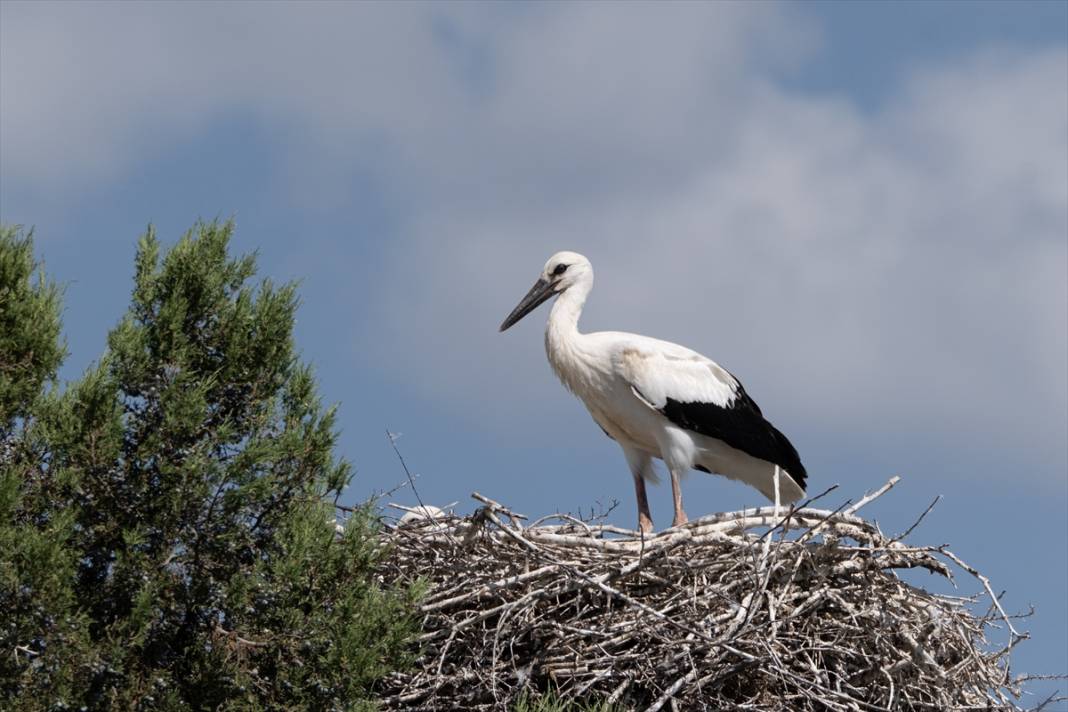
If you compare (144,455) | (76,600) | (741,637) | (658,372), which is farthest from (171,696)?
(658,372)

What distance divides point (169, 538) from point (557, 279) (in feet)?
14.5

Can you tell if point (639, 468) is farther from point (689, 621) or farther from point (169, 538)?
point (169, 538)

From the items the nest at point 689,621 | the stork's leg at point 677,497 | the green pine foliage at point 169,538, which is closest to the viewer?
the green pine foliage at point 169,538

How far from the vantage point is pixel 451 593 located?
27.9 feet

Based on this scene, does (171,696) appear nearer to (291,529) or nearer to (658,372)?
(291,529)

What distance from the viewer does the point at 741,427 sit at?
415 inches

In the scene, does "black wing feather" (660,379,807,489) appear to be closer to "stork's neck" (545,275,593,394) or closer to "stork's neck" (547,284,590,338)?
"stork's neck" (545,275,593,394)

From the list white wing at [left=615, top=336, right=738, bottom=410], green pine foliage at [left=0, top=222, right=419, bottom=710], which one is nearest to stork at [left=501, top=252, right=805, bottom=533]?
white wing at [left=615, top=336, right=738, bottom=410]

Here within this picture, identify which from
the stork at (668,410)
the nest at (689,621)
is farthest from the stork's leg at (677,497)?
the nest at (689,621)

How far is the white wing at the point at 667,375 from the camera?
406 inches

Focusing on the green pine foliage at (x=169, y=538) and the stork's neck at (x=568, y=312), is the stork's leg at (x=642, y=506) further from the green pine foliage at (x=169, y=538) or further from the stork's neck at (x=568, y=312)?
the green pine foliage at (x=169, y=538)

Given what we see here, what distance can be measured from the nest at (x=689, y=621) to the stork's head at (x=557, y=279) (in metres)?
2.98

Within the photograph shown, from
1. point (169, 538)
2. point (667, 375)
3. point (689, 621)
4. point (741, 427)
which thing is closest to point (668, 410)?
point (667, 375)

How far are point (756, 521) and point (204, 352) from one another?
3113mm
